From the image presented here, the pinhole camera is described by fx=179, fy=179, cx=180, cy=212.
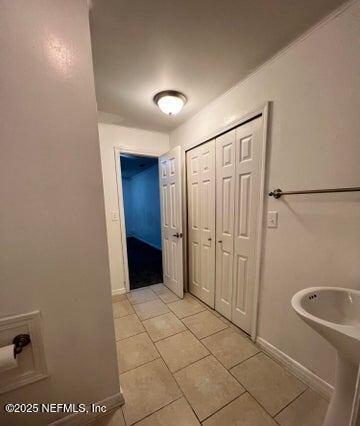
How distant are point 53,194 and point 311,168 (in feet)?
5.13

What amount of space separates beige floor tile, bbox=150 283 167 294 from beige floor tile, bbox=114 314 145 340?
596 mm

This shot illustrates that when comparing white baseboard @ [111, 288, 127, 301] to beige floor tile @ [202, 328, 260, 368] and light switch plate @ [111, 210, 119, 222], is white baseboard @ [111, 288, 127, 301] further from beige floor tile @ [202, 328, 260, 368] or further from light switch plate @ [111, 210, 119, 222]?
beige floor tile @ [202, 328, 260, 368]

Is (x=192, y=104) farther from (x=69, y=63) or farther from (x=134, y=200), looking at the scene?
(x=134, y=200)

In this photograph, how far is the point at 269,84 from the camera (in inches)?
54.8

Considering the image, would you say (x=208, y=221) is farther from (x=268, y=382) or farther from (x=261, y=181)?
(x=268, y=382)

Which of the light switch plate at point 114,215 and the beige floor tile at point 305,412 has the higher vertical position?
the light switch plate at point 114,215

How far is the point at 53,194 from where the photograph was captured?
35.7 inches

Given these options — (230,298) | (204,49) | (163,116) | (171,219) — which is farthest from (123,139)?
(230,298)

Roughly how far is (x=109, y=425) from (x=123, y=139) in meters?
2.72

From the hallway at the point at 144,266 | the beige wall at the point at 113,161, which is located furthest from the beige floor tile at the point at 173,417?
the hallway at the point at 144,266

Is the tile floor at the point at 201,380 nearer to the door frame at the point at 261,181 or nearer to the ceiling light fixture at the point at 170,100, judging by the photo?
the door frame at the point at 261,181

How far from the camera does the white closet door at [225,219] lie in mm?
1801

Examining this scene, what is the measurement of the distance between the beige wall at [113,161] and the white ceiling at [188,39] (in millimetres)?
649

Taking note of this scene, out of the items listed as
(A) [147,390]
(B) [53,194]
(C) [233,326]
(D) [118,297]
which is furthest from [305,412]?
(D) [118,297]
